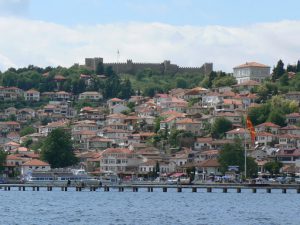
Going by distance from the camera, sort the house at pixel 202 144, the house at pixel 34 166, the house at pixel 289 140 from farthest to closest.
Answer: the house at pixel 202 144 → the house at pixel 289 140 → the house at pixel 34 166

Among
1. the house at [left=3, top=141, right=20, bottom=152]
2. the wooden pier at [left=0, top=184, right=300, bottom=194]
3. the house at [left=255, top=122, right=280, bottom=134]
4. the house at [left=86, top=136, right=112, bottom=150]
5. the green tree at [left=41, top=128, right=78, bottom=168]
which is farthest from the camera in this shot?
the house at [left=86, top=136, right=112, bottom=150]

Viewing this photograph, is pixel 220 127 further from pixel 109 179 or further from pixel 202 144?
pixel 109 179

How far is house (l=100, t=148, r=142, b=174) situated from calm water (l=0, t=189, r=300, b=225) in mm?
34548

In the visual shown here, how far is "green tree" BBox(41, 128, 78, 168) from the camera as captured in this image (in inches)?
6506

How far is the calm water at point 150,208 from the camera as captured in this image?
92812 mm

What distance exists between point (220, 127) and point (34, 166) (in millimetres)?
31049

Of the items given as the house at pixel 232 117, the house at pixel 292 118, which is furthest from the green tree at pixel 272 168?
the house at pixel 232 117

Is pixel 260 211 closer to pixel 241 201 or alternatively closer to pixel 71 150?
pixel 241 201

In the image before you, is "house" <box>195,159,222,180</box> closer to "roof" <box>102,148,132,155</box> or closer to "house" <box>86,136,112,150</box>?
"roof" <box>102,148,132,155</box>

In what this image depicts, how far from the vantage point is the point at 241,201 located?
116m

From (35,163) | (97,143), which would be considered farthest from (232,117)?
(35,163)

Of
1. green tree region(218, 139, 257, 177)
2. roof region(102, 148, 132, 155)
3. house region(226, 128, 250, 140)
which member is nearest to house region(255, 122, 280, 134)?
house region(226, 128, 250, 140)

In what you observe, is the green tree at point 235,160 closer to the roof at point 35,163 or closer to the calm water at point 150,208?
the calm water at point 150,208

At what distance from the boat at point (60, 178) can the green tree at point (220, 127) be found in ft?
101
